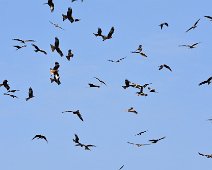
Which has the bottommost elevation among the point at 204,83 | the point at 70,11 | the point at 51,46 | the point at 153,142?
the point at 153,142

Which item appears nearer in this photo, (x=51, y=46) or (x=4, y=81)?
(x=51, y=46)

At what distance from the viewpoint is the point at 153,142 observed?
32219 mm

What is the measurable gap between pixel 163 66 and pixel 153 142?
11.9 m

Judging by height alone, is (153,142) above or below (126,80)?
below

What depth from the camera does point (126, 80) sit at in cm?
4056

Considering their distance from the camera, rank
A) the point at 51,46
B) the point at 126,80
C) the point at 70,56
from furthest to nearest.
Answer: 1. the point at 126,80
2. the point at 70,56
3. the point at 51,46

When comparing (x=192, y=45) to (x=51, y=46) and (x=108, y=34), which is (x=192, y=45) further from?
(x=51, y=46)

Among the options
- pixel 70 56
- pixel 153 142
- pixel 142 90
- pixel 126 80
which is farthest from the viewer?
pixel 142 90

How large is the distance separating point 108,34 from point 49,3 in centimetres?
538

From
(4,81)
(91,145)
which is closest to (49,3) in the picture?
(4,81)

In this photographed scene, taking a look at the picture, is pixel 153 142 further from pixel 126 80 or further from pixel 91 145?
pixel 126 80

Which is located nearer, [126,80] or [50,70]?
[50,70]

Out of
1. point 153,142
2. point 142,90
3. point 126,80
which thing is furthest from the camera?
point 142,90

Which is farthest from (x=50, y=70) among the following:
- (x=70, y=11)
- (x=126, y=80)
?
(x=126, y=80)
